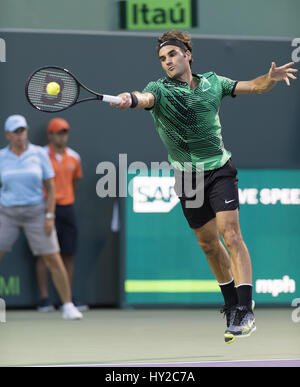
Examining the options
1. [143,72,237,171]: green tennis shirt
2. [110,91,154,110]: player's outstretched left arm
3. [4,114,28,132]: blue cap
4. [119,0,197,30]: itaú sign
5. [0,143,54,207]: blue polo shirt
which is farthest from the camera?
[119,0,197,30]: itaú sign

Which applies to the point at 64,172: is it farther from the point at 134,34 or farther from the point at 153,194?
the point at 134,34

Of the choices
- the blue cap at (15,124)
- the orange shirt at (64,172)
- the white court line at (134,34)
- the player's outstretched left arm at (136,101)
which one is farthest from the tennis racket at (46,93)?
the white court line at (134,34)

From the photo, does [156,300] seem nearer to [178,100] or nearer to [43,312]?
Answer: [43,312]

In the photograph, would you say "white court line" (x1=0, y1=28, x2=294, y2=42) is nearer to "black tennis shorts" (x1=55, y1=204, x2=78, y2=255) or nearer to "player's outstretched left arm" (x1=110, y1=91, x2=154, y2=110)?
"black tennis shorts" (x1=55, y1=204, x2=78, y2=255)

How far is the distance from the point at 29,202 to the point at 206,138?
10.9ft

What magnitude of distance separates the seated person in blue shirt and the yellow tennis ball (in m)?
3.07

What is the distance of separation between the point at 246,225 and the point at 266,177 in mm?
557

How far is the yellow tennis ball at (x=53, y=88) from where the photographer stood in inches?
211

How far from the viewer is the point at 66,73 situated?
5.54 meters

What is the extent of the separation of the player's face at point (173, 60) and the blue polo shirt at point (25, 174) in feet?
10.4

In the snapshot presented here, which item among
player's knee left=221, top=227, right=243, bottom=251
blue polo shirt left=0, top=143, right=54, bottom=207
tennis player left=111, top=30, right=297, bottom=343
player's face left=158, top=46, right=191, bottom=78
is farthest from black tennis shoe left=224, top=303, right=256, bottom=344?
blue polo shirt left=0, top=143, right=54, bottom=207

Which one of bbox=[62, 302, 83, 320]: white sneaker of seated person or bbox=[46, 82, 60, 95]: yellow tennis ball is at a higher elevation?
bbox=[46, 82, 60, 95]: yellow tennis ball

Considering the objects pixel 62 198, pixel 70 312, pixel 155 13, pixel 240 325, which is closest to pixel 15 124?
pixel 62 198

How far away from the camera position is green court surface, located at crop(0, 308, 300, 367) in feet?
19.6
